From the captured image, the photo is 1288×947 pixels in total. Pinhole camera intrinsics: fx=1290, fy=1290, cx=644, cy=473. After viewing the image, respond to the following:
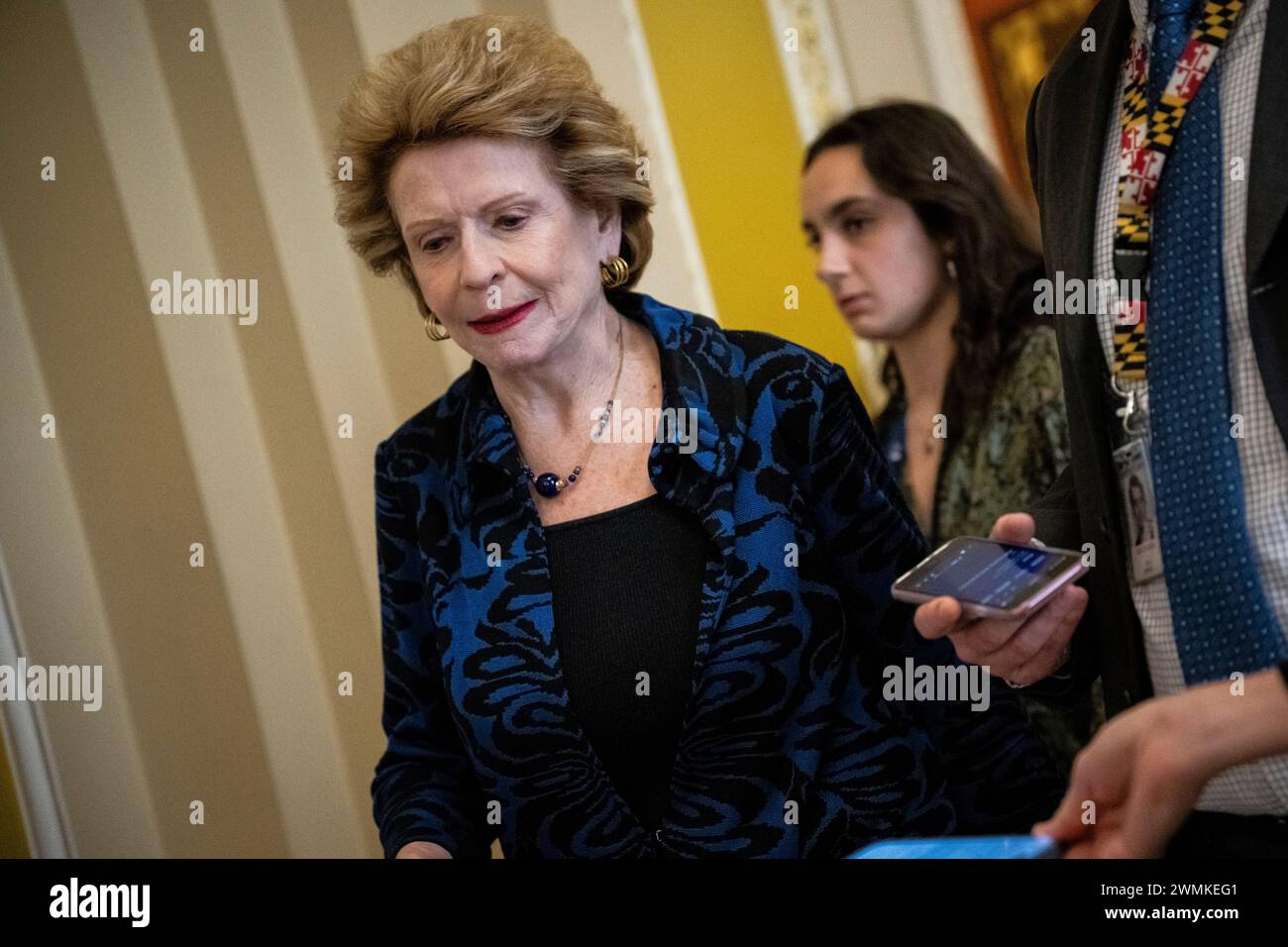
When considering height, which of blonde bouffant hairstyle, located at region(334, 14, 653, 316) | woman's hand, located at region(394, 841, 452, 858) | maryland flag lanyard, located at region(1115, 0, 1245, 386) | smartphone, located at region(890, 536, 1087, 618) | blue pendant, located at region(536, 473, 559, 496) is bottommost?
woman's hand, located at region(394, 841, 452, 858)

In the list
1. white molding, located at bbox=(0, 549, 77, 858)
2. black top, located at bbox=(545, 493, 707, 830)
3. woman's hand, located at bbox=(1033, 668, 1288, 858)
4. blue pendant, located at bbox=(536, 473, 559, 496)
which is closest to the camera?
woman's hand, located at bbox=(1033, 668, 1288, 858)

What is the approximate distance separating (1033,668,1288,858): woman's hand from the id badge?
331 mm

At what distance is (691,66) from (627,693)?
148 centimetres

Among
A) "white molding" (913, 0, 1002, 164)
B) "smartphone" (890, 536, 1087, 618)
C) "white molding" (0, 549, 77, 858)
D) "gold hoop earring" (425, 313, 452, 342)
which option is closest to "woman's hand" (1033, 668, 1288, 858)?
"smartphone" (890, 536, 1087, 618)

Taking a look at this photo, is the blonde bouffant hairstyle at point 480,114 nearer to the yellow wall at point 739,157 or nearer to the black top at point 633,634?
the black top at point 633,634

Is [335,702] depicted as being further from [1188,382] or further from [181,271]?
[1188,382]

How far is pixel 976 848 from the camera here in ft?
3.37

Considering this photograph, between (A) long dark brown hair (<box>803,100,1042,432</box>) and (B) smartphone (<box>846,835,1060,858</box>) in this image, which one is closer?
(B) smartphone (<box>846,835,1060,858</box>)

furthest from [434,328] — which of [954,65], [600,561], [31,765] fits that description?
[954,65]

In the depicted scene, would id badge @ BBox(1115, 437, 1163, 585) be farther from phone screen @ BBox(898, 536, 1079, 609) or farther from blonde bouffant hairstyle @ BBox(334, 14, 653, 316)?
blonde bouffant hairstyle @ BBox(334, 14, 653, 316)

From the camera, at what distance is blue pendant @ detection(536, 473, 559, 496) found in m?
1.62

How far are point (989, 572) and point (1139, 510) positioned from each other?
7.0 inches

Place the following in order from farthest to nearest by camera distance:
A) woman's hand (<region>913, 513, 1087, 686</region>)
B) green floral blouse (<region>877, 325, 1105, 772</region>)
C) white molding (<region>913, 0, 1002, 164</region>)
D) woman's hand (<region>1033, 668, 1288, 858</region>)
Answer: white molding (<region>913, 0, 1002, 164</region>) → green floral blouse (<region>877, 325, 1105, 772</region>) → woman's hand (<region>913, 513, 1087, 686</region>) → woman's hand (<region>1033, 668, 1288, 858</region>)
